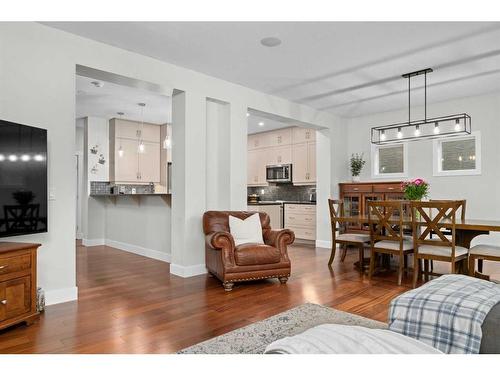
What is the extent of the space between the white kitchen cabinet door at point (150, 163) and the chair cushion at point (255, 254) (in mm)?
4747

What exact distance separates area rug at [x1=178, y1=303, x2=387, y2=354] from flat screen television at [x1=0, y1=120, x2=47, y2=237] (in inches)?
71.7

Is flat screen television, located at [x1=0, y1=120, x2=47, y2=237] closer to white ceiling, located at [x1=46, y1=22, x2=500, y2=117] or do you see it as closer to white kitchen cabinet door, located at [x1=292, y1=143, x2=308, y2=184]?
white ceiling, located at [x1=46, y1=22, x2=500, y2=117]

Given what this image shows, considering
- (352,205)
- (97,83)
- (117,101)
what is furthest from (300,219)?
(97,83)

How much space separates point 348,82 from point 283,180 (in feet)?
11.2

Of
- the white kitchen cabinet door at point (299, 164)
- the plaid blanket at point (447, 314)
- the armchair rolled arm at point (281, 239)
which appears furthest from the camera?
the white kitchen cabinet door at point (299, 164)

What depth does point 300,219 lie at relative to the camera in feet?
24.9

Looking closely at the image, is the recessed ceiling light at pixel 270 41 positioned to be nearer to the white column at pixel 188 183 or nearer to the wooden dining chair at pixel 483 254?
the white column at pixel 188 183

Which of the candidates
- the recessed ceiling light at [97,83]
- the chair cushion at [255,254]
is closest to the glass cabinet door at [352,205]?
the chair cushion at [255,254]

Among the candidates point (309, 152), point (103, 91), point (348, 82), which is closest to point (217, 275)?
point (348, 82)

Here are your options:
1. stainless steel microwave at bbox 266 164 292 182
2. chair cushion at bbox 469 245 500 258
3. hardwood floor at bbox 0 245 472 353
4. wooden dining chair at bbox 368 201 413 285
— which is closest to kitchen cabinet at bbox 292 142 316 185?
stainless steel microwave at bbox 266 164 292 182

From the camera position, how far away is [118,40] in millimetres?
3711

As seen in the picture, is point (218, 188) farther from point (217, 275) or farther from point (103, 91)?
point (103, 91)

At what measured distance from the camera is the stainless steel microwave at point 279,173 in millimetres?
8117

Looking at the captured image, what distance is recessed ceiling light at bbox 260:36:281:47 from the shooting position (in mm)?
3714
